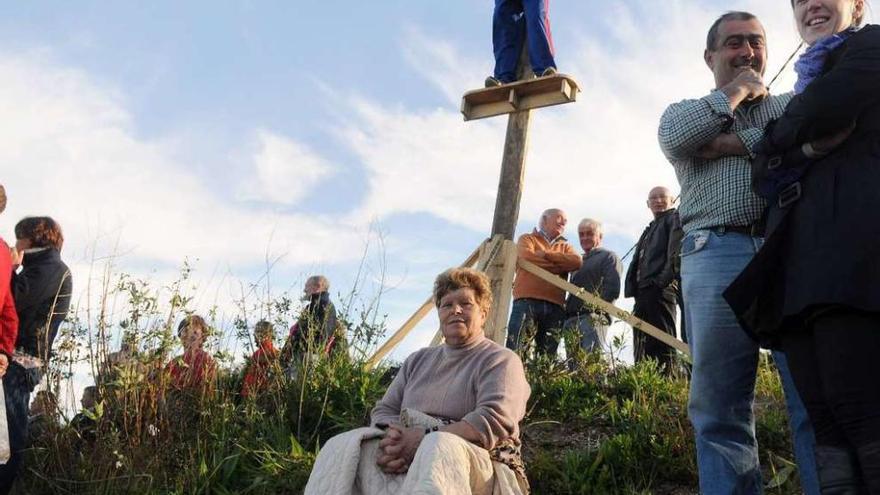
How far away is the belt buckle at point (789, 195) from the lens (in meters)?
2.16

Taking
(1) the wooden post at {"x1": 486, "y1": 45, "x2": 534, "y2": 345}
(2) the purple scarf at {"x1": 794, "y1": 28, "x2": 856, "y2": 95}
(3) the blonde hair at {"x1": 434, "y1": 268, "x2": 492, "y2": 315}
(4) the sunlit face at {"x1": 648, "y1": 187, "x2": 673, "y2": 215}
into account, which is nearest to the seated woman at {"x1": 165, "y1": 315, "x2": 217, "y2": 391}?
(3) the blonde hair at {"x1": 434, "y1": 268, "x2": 492, "y2": 315}

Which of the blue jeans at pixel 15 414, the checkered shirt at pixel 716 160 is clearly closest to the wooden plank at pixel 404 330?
the blue jeans at pixel 15 414

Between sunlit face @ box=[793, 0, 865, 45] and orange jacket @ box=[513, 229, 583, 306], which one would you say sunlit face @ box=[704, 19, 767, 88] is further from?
orange jacket @ box=[513, 229, 583, 306]

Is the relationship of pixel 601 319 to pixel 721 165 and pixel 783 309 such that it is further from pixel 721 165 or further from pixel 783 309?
pixel 783 309

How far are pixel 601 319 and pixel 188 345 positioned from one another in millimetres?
2514

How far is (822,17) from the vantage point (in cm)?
232

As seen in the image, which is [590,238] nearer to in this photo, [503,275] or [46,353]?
[503,275]

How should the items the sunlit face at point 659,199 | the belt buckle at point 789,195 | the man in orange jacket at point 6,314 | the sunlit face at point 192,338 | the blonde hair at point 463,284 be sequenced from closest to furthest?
1. the belt buckle at point 789,195
2. the blonde hair at point 463,284
3. the man in orange jacket at point 6,314
4. the sunlit face at point 192,338
5. the sunlit face at point 659,199

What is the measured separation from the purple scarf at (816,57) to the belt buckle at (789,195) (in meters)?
0.26

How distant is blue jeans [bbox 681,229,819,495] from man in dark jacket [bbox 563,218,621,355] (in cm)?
284

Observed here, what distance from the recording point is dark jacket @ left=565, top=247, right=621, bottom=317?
6.26 meters

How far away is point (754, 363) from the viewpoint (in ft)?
8.25

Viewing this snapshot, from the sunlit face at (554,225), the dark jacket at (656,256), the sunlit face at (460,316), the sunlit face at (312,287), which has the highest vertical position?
the sunlit face at (554,225)

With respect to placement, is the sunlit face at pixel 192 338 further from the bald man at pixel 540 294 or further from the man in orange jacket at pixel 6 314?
the bald man at pixel 540 294
